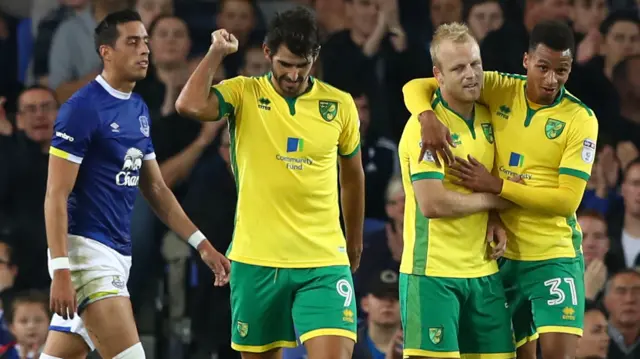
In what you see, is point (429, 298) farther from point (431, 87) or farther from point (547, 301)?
point (431, 87)

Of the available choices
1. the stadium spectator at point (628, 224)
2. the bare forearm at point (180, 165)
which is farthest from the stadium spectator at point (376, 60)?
the stadium spectator at point (628, 224)

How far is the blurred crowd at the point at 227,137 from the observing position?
8.04 metres

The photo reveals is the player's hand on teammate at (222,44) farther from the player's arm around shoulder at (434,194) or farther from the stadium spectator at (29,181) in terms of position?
the stadium spectator at (29,181)

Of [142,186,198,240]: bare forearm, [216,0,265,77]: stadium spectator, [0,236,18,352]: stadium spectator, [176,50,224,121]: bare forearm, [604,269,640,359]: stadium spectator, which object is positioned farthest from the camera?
[216,0,265,77]: stadium spectator

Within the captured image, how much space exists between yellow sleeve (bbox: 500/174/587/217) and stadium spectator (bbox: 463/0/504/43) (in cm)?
371

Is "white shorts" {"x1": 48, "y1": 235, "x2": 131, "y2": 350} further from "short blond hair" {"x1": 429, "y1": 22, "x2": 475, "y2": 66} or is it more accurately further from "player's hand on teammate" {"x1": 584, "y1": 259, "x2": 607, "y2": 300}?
"player's hand on teammate" {"x1": 584, "y1": 259, "x2": 607, "y2": 300}

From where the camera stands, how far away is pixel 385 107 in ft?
29.2

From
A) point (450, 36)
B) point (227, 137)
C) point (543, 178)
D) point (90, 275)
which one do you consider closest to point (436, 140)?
point (450, 36)

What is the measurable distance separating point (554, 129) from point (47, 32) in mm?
4725

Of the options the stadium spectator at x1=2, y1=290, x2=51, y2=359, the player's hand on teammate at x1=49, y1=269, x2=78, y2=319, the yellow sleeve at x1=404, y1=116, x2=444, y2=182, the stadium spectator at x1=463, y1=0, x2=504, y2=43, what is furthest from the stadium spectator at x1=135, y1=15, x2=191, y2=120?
the player's hand on teammate at x1=49, y1=269, x2=78, y2=319

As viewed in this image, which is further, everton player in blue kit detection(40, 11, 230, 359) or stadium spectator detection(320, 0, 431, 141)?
stadium spectator detection(320, 0, 431, 141)

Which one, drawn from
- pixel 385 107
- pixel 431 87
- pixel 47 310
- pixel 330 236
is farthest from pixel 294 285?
pixel 385 107

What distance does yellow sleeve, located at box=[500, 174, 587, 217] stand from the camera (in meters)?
5.59

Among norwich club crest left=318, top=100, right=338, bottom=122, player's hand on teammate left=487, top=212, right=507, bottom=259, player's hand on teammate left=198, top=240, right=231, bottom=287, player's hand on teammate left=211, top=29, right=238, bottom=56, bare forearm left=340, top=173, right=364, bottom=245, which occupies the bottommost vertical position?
player's hand on teammate left=198, top=240, right=231, bottom=287
